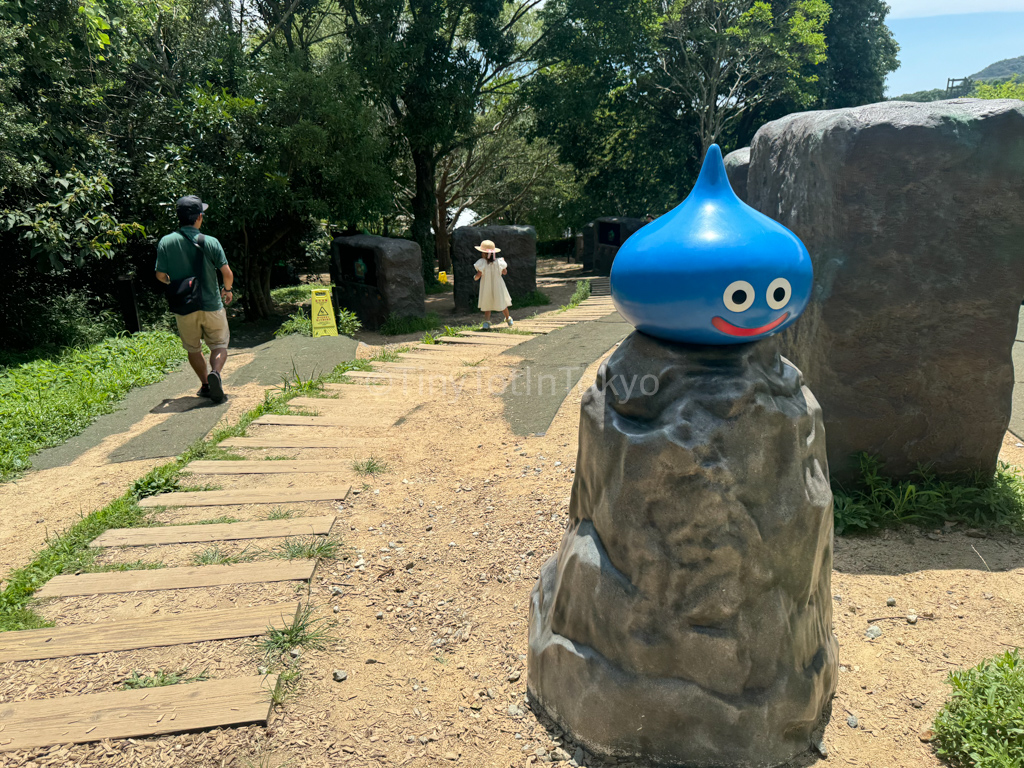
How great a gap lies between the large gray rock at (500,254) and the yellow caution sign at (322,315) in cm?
376

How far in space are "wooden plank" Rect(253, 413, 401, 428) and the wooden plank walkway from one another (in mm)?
1842

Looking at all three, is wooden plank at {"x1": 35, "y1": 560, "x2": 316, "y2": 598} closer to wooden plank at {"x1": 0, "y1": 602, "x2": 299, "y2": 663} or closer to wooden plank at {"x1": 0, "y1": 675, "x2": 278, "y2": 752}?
wooden plank at {"x1": 0, "y1": 602, "x2": 299, "y2": 663}

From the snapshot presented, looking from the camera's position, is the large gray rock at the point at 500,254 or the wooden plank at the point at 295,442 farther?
the large gray rock at the point at 500,254

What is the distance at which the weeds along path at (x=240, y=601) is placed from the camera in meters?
2.72

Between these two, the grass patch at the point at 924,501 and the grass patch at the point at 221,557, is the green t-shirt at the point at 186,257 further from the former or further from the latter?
the grass patch at the point at 924,501

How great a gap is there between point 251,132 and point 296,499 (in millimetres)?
8541

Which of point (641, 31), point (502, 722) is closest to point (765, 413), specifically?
point (502, 722)

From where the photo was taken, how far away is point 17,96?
956 cm

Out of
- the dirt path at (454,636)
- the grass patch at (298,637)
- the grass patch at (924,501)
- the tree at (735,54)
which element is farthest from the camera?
the tree at (735,54)

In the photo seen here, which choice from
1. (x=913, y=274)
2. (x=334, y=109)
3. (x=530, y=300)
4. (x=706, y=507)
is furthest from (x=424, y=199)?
(x=706, y=507)

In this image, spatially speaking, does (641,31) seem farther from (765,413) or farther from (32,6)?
Answer: (765,413)

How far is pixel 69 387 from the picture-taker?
7422mm

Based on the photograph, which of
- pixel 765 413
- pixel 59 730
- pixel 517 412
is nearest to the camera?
pixel 765 413

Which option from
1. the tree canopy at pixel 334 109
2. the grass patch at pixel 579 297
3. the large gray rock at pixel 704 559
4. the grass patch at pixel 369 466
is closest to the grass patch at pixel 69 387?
the tree canopy at pixel 334 109
